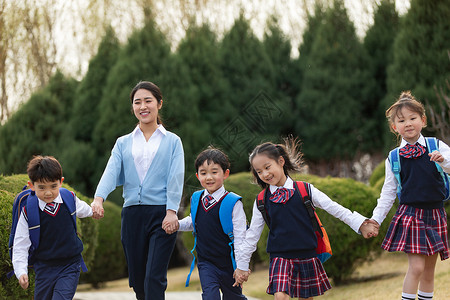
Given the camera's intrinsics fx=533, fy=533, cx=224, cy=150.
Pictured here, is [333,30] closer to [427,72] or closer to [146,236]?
[427,72]

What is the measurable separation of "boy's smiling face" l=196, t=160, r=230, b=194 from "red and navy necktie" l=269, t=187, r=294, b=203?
0.45m

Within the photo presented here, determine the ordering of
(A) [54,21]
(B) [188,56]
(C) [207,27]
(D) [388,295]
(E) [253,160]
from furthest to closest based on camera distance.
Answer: (A) [54,21], (C) [207,27], (B) [188,56], (D) [388,295], (E) [253,160]

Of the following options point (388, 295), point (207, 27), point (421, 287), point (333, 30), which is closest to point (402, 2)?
point (333, 30)

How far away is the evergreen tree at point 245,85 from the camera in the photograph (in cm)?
1173

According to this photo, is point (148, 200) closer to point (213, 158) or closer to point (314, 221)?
point (213, 158)

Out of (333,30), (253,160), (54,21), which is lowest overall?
(253,160)

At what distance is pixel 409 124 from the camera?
3943 mm

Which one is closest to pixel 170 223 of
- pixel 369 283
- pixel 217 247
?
pixel 217 247

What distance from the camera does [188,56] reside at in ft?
39.5

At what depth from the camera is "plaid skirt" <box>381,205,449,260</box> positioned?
150 inches

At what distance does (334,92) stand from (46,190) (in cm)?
947

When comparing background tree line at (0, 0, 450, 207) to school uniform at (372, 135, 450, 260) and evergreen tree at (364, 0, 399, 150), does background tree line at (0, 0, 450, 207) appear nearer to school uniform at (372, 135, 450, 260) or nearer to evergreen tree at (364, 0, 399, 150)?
evergreen tree at (364, 0, 399, 150)

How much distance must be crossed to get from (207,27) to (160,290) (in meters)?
10.1

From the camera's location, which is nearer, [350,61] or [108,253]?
[108,253]
